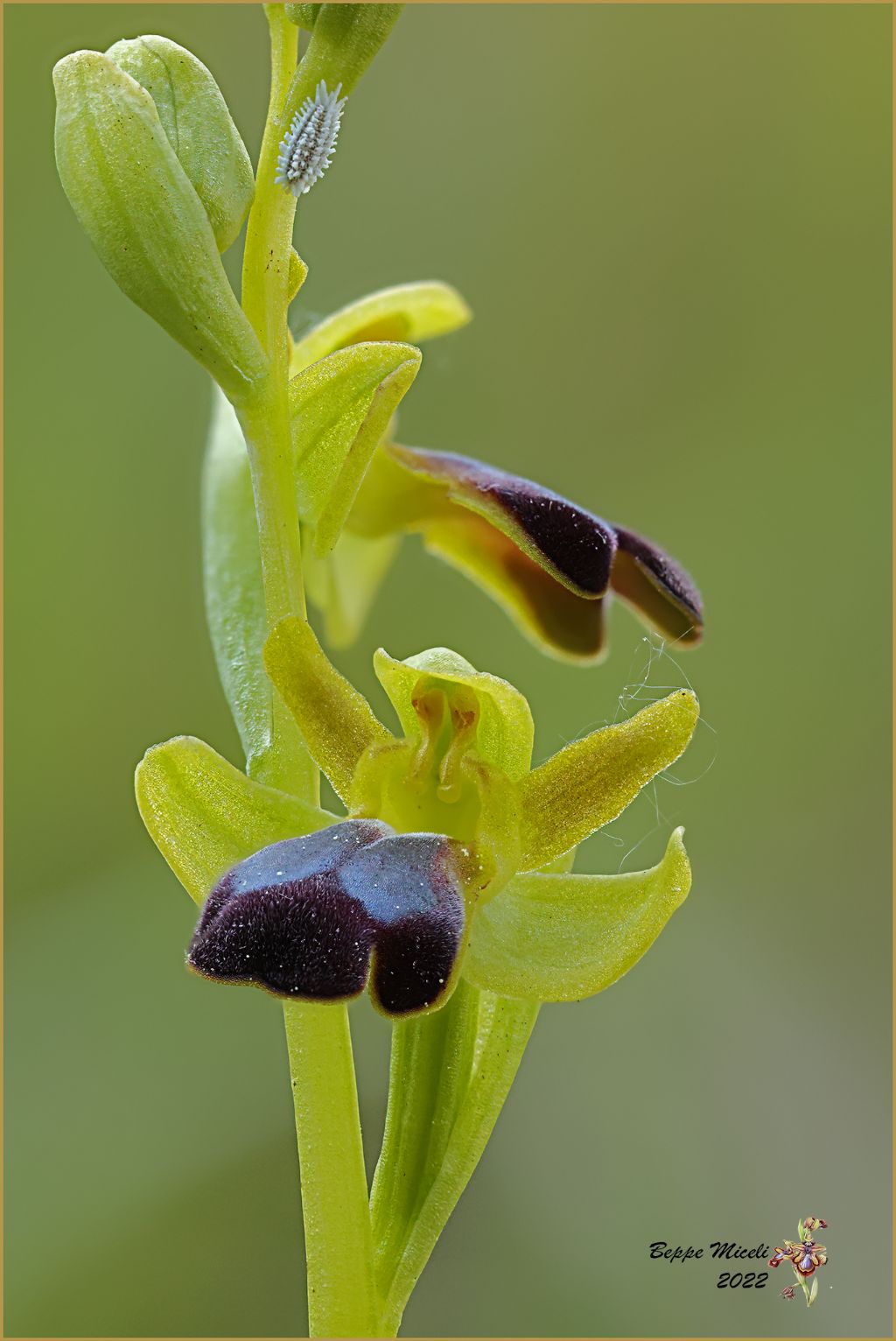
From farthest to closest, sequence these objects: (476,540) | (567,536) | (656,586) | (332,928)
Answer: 1. (476,540)
2. (656,586)
3. (567,536)
4. (332,928)

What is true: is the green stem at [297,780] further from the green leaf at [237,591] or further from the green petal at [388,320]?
the green petal at [388,320]

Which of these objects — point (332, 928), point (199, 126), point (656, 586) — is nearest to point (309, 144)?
point (199, 126)

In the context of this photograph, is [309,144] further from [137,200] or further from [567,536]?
[567,536]

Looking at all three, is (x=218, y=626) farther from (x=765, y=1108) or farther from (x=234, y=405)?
(x=765, y=1108)

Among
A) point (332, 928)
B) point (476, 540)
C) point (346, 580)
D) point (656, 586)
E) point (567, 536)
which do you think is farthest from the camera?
point (346, 580)

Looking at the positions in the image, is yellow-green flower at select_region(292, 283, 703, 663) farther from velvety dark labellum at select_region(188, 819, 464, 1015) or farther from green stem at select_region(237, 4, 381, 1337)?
velvety dark labellum at select_region(188, 819, 464, 1015)

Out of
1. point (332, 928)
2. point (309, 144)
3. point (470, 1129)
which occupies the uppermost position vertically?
point (309, 144)

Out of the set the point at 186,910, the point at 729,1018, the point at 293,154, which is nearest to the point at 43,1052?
the point at 186,910
